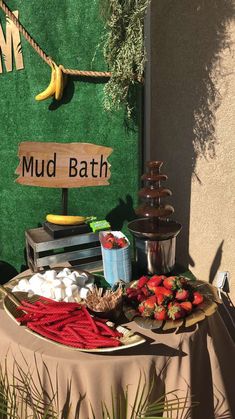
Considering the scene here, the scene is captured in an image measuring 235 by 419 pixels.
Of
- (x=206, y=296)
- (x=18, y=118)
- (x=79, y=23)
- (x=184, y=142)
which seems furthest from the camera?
(x=184, y=142)

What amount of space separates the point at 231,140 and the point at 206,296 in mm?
950

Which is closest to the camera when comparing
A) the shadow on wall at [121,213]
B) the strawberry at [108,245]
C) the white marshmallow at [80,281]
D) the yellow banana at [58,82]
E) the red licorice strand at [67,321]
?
the red licorice strand at [67,321]

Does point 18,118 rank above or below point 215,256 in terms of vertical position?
above

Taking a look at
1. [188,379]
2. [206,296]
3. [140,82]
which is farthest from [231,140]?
[188,379]

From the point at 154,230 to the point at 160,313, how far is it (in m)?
0.57

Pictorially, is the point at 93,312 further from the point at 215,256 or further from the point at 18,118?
the point at 18,118

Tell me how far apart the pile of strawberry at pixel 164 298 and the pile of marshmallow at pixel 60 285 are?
0.72 feet

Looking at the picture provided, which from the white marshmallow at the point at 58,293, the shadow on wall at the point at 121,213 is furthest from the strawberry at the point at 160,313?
the shadow on wall at the point at 121,213

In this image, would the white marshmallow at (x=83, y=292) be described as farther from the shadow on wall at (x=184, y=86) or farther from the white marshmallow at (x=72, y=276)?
the shadow on wall at (x=184, y=86)

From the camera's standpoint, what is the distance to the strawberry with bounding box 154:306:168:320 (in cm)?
163

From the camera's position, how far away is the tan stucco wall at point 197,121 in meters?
2.31

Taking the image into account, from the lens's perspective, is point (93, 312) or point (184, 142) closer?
point (93, 312)

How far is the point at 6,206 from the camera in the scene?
103 inches

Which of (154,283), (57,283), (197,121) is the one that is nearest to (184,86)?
(197,121)
